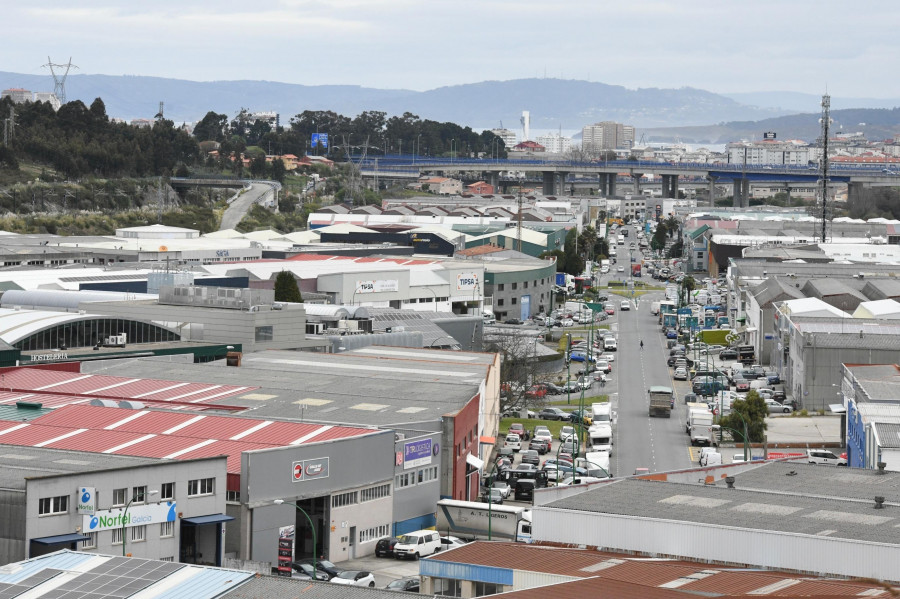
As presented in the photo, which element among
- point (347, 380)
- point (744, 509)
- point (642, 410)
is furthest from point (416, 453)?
point (642, 410)

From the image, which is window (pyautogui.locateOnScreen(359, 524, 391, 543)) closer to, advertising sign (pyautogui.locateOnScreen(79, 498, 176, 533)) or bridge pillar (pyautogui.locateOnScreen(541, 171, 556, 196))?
advertising sign (pyautogui.locateOnScreen(79, 498, 176, 533))

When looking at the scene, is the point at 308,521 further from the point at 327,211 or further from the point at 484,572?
the point at 327,211

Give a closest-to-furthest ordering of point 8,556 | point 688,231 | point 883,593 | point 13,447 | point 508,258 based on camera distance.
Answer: point 883,593 < point 8,556 < point 13,447 < point 508,258 < point 688,231

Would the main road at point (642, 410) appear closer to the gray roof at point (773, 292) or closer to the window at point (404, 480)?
the gray roof at point (773, 292)

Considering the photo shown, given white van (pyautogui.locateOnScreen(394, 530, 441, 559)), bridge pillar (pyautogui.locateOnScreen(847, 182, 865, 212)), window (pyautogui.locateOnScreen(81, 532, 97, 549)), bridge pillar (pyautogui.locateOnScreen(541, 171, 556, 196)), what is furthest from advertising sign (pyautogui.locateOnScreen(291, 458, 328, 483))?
bridge pillar (pyautogui.locateOnScreen(541, 171, 556, 196))

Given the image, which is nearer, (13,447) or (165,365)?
(13,447)

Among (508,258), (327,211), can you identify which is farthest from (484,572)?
(327,211)

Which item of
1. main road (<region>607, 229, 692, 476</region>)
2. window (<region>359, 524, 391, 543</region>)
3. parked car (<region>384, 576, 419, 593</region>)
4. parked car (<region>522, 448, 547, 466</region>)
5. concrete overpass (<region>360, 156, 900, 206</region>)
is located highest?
concrete overpass (<region>360, 156, 900, 206</region>)

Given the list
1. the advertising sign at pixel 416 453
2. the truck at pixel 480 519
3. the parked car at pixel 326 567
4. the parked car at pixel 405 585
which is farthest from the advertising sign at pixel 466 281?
the parked car at pixel 405 585
